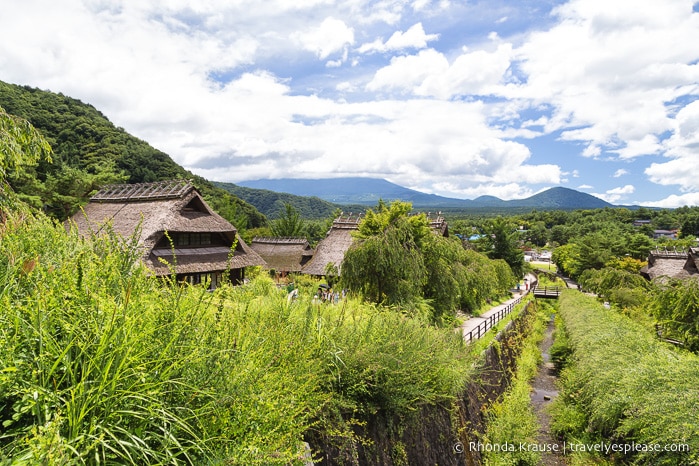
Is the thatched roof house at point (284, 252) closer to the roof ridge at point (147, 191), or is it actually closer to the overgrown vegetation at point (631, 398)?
the roof ridge at point (147, 191)

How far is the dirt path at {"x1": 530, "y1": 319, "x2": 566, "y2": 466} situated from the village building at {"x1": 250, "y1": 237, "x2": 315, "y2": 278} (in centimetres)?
1781

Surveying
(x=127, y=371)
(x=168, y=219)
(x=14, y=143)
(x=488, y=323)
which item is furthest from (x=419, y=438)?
(x=168, y=219)

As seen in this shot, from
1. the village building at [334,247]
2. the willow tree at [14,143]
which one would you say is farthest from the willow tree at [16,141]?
the village building at [334,247]

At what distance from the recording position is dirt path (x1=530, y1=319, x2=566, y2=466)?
453 inches

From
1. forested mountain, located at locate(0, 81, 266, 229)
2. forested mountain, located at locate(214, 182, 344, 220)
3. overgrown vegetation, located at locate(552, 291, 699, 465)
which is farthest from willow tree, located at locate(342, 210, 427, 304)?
forested mountain, located at locate(214, 182, 344, 220)

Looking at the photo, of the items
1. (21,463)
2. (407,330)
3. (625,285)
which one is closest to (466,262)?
(625,285)

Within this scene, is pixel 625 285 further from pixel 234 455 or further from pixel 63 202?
pixel 63 202

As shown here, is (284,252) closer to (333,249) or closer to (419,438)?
(333,249)

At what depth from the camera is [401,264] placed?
1184 cm

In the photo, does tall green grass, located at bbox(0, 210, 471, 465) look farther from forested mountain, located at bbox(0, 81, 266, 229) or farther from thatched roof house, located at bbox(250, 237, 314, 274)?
forested mountain, located at bbox(0, 81, 266, 229)

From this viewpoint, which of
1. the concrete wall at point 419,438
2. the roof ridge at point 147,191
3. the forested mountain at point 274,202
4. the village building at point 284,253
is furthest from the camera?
the forested mountain at point 274,202

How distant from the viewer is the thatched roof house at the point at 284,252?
3120 cm

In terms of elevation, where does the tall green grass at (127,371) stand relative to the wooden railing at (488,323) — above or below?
above

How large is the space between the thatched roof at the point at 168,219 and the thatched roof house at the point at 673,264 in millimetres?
27656
